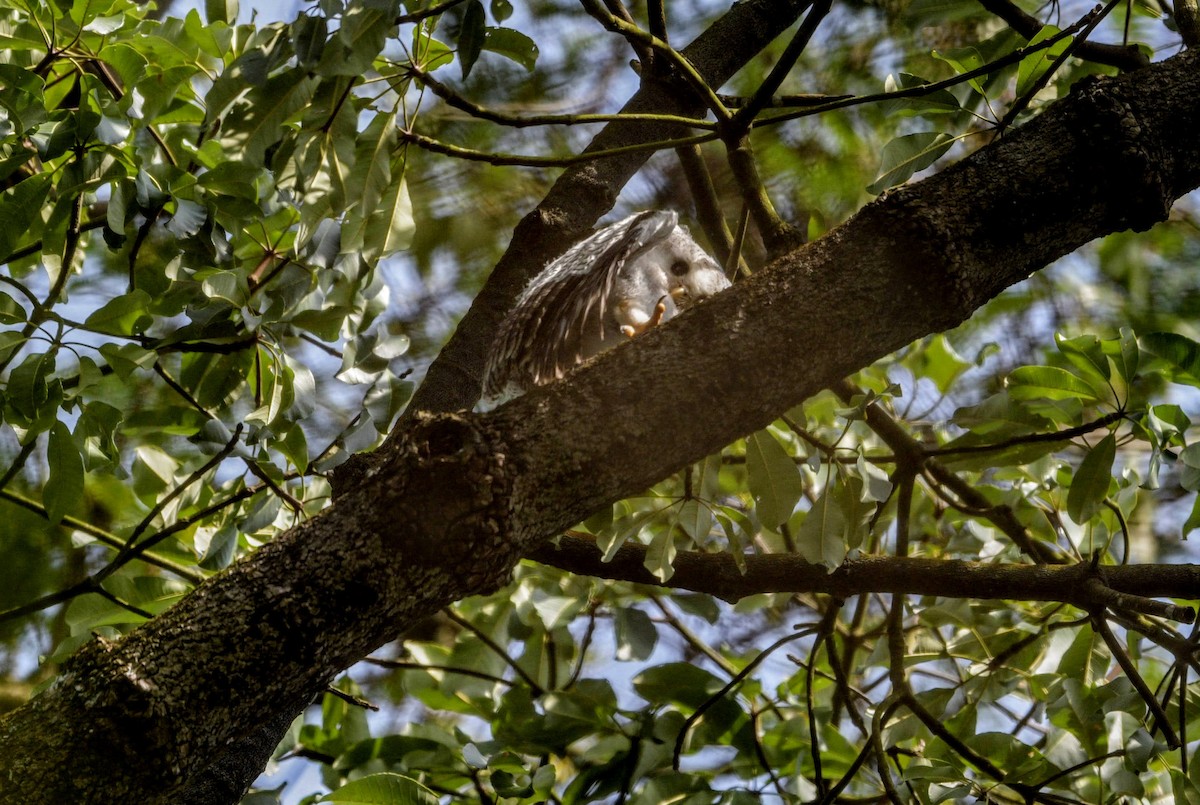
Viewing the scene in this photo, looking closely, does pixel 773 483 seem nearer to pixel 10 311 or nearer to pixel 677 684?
pixel 677 684

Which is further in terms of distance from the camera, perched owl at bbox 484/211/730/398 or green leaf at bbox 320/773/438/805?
perched owl at bbox 484/211/730/398

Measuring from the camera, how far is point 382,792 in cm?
162

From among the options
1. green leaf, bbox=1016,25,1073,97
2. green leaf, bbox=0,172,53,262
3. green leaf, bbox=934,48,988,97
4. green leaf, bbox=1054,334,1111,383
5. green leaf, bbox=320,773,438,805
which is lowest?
green leaf, bbox=320,773,438,805

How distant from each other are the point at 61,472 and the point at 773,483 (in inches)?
43.2

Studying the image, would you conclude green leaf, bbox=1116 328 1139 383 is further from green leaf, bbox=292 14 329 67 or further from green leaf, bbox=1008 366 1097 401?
green leaf, bbox=292 14 329 67

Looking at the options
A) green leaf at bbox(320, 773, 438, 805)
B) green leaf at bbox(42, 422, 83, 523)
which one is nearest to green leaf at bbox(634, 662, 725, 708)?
green leaf at bbox(320, 773, 438, 805)

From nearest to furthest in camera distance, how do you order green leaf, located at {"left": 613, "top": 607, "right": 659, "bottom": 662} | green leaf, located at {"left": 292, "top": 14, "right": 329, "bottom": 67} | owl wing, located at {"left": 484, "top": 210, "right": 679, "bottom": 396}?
green leaf, located at {"left": 292, "top": 14, "right": 329, "bottom": 67} → green leaf, located at {"left": 613, "top": 607, "right": 659, "bottom": 662} → owl wing, located at {"left": 484, "top": 210, "right": 679, "bottom": 396}

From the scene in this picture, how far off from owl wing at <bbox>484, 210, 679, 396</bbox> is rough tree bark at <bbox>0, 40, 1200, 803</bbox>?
106 centimetres

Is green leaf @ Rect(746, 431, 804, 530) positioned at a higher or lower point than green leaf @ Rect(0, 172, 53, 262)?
lower

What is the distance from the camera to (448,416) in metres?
1.14

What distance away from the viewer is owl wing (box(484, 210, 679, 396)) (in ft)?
7.57

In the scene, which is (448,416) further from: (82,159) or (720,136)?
(82,159)

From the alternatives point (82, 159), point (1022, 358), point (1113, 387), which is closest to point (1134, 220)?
point (1113, 387)

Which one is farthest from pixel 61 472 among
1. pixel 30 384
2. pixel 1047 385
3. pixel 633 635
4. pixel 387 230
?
pixel 1047 385
